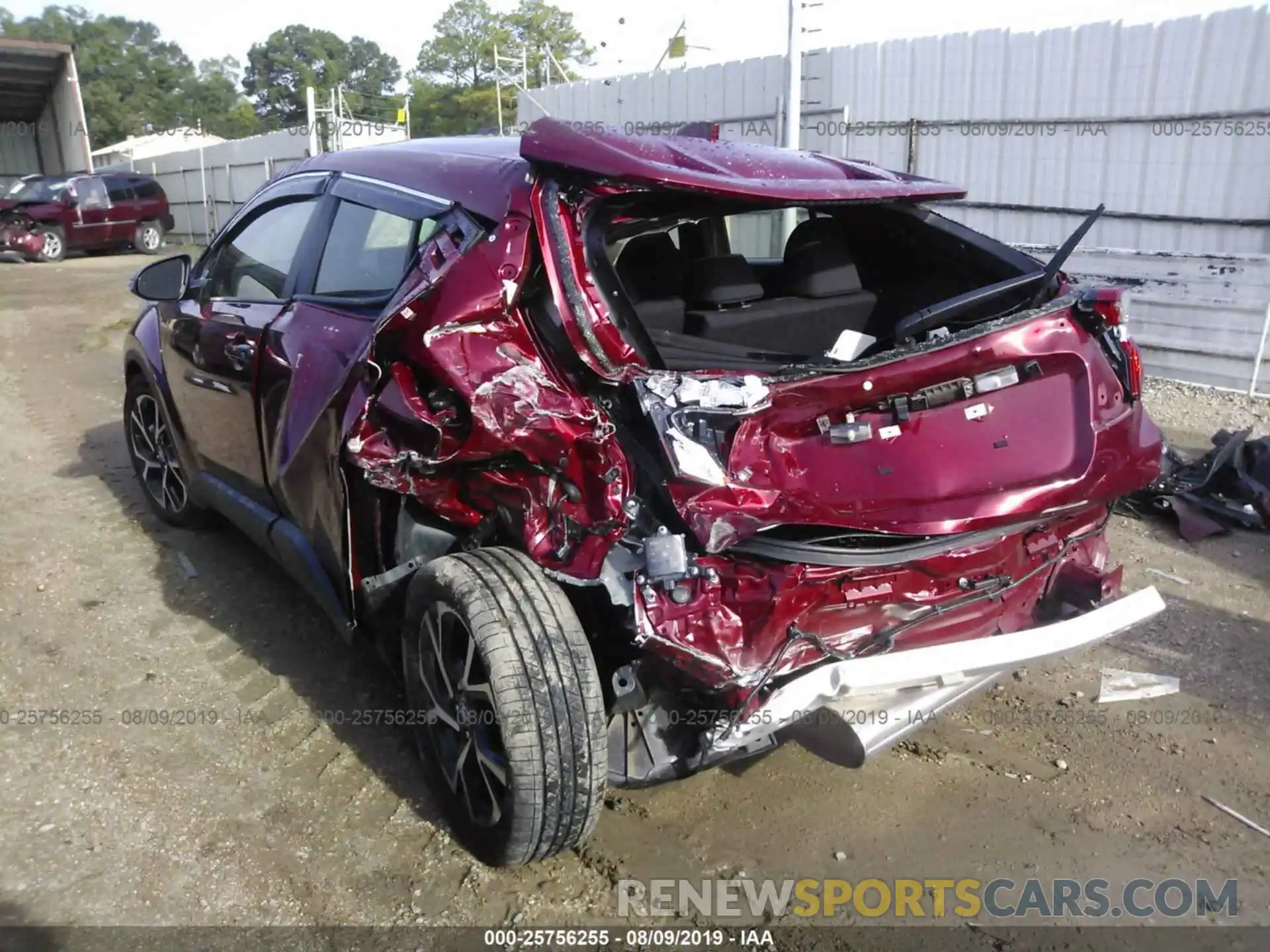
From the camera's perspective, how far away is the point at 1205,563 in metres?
4.82

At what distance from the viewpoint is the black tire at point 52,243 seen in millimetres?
19703

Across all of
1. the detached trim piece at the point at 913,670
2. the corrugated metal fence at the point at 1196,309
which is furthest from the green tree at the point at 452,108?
the detached trim piece at the point at 913,670

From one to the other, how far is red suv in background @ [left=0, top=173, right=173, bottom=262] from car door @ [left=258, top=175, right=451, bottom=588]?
19.5 meters

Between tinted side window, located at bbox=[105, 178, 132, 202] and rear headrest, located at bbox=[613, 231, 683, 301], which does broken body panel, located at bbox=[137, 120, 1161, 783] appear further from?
tinted side window, located at bbox=[105, 178, 132, 202]

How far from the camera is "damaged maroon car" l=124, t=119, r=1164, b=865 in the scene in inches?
95.4

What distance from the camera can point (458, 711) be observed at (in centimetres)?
277

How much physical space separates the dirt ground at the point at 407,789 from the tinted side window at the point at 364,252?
4.85ft

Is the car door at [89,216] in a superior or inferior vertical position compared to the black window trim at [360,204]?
inferior

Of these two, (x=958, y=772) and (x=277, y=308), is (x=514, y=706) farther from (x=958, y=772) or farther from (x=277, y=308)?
(x=277, y=308)

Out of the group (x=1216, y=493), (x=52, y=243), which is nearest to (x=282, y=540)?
(x=1216, y=493)

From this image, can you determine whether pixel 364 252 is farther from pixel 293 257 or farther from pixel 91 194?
pixel 91 194

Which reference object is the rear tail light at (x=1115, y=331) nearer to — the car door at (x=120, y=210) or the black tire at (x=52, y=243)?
the black tire at (x=52, y=243)

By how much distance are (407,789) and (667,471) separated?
1492 millimetres

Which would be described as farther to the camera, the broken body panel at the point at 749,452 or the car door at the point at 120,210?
Result: the car door at the point at 120,210
